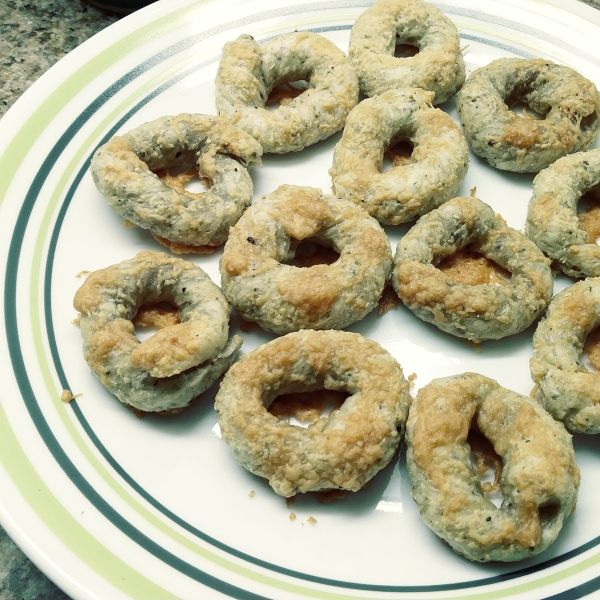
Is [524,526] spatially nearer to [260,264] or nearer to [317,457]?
[317,457]

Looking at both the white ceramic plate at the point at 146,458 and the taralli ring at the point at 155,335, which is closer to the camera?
the white ceramic plate at the point at 146,458

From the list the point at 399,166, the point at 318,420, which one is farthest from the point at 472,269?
the point at 318,420

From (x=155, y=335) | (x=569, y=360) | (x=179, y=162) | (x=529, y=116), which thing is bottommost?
(x=569, y=360)

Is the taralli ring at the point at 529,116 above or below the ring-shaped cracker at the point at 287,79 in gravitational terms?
below

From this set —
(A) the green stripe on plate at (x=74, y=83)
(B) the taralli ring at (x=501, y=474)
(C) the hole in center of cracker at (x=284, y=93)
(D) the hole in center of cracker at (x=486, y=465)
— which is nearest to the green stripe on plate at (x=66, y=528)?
(B) the taralli ring at (x=501, y=474)

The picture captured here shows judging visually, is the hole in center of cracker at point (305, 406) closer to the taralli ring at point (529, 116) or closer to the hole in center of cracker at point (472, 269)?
the hole in center of cracker at point (472, 269)

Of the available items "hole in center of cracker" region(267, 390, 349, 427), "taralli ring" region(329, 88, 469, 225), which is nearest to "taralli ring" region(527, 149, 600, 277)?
"taralli ring" region(329, 88, 469, 225)

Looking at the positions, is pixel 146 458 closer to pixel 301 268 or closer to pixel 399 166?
pixel 301 268
